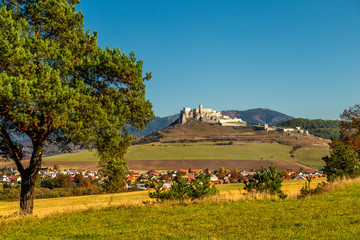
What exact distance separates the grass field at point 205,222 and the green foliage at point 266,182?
Answer: 3.47 m

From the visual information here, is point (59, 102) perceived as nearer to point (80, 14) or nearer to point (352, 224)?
point (80, 14)

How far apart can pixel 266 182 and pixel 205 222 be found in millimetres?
9906

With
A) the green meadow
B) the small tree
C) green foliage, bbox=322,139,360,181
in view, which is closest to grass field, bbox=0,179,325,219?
the small tree

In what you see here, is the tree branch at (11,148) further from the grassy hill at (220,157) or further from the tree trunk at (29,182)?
the grassy hill at (220,157)

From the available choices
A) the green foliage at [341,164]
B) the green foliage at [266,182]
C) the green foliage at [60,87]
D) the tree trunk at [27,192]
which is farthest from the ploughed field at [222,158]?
the tree trunk at [27,192]

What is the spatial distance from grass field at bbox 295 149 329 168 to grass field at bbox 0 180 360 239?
5072 inches

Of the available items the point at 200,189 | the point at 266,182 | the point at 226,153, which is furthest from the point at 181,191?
the point at 226,153

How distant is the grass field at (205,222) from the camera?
34.5 feet

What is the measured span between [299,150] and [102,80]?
574 ft

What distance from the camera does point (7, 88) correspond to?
44.7 ft

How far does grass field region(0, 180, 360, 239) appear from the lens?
414 inches

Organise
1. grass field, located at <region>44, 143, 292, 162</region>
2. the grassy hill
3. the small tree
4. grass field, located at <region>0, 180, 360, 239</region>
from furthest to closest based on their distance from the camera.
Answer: grass field, located at <region>44, 143, 292, 162</region> → the grassy hill → the small tree → grass field, located at <region>0, 180, 360, 239</region>

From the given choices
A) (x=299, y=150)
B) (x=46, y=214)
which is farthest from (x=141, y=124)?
(x=299, y=150)

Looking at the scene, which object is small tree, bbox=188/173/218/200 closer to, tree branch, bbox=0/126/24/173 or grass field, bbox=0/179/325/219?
grass field, bbox=0/179/325/219
